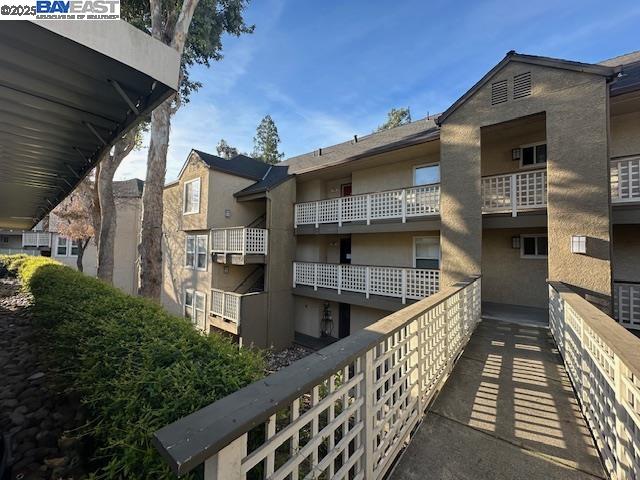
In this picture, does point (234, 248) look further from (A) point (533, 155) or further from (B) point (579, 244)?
(A) point (533, 155)

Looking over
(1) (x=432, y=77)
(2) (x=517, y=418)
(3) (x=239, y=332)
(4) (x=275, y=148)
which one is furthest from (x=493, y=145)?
(4) (x=275, y=148)

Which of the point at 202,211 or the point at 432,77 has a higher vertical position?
the point at 432,77

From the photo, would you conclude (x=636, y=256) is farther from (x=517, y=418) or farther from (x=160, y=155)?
(x=160, y=155)

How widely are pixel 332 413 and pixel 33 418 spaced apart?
317 cm

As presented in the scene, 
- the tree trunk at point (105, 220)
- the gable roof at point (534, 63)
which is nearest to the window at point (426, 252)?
the gable roof at point (534, 63)

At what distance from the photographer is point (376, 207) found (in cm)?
1038

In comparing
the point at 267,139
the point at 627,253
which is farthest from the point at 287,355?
the point at 267,139

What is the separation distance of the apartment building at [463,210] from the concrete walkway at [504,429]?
3.67 metres

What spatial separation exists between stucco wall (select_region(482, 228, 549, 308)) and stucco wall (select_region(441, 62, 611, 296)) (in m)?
2.32

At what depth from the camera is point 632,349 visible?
2.01m

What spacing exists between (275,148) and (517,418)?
40.1 m

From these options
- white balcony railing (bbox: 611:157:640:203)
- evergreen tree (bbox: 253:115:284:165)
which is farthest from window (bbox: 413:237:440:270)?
evergreen tree (bbox: 253:115:284:165)

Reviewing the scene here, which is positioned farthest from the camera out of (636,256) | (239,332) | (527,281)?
(239,332)

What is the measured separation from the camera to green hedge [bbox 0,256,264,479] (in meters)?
1.75
